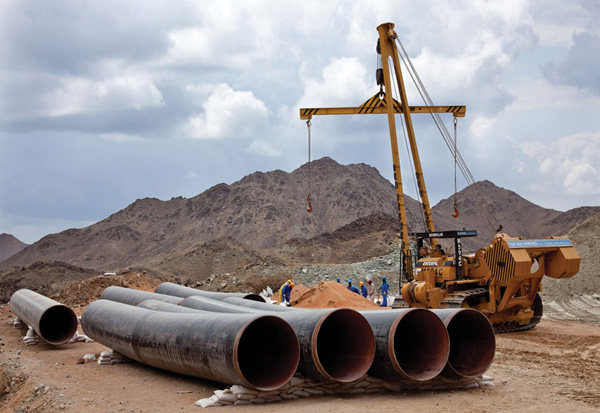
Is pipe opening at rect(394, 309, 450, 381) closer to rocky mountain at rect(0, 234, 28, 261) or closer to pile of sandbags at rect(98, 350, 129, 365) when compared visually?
pile of sandbags at rect(98, 350, 129, 365)

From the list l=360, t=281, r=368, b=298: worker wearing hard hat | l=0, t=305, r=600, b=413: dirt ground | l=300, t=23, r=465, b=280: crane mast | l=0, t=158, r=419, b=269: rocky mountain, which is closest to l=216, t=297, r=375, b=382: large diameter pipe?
l=0, t=305, r=600, b=413: dirt ground

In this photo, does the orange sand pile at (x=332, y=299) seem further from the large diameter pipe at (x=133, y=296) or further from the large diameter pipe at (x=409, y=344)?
the large diameter pipe at (x=409, y=344)

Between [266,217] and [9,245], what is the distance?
50.3 metres

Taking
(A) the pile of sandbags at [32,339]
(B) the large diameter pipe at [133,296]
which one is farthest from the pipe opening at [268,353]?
(A) the pile of sandbags at [32,339]

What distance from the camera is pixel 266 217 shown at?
84562 mm

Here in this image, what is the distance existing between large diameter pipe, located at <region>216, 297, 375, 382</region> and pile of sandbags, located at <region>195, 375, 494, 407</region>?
0.52 ft

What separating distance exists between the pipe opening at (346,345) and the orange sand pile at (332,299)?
1289cm

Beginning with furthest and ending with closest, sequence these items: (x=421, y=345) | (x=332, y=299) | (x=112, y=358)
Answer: (x=332, y=299), (x=112, y=358), (x=421, y=345)

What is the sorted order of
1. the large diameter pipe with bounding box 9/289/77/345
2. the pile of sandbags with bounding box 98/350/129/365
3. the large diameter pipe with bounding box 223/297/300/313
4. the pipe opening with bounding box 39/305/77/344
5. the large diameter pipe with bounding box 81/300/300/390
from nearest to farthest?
the large diameter pipe with bounding box 81/300/300/390, the large diameter pipe with bounding box 223/297/300/313, the pile of sandbags with bounding box 98/350/129/365, the large diameter pipe with bounding box 9/289/77/345, the pipe opening with bounding box 39/305/77/344

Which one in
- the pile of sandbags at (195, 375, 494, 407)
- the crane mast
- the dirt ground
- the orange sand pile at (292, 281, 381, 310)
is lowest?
the dirt ground

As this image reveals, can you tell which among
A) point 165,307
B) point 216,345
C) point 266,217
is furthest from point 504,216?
point 216,345

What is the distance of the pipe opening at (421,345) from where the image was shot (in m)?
8.72

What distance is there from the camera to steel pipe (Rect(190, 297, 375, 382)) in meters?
8.12

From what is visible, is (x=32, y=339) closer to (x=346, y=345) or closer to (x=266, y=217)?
(x=346, y=345)
